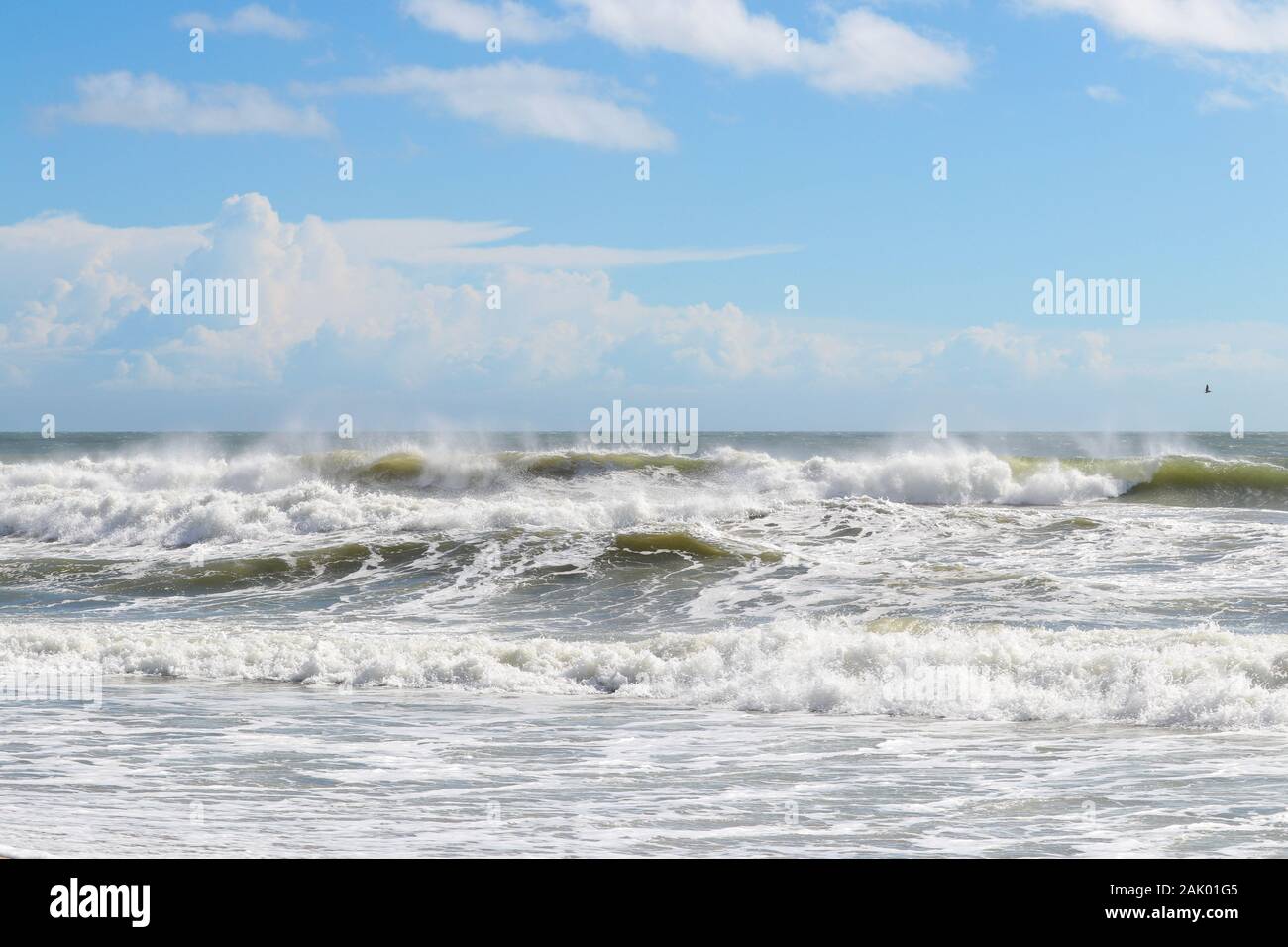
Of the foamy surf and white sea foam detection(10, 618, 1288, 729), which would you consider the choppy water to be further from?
the foamy surf

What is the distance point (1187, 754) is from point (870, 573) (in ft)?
36.1

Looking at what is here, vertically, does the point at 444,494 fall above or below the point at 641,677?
above

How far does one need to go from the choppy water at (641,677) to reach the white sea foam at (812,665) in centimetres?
4

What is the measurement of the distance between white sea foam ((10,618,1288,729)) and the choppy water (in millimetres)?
43

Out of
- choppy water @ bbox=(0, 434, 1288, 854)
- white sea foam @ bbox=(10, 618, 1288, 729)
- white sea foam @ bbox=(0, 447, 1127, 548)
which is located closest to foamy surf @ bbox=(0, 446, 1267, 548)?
white sea foam @ bbox=(0, 447, 1127, 548)

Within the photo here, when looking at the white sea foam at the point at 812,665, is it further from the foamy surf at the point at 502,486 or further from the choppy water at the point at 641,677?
the foamy surf at the point at 502,486

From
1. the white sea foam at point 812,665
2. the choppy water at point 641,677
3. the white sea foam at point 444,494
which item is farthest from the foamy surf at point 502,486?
the white sea foam at point 812,665

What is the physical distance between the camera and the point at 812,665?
14.0 m

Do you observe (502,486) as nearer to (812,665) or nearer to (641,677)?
(641,677)

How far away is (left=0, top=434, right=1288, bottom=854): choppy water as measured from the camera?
8.24 metres

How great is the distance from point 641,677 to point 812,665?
1906 mm

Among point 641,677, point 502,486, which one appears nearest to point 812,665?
point 641,677
